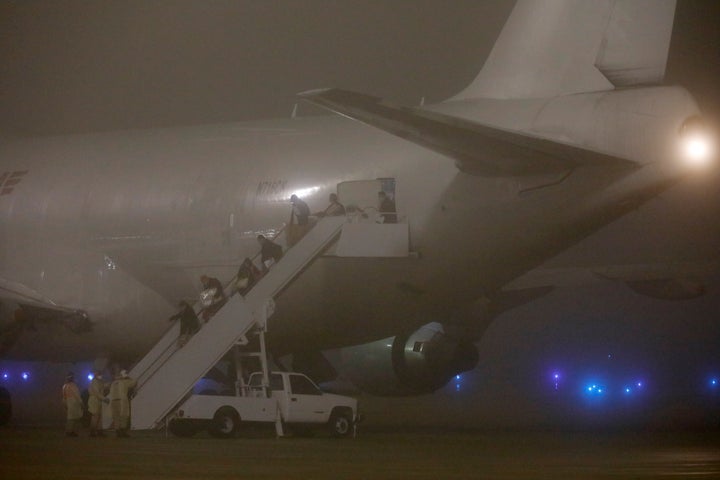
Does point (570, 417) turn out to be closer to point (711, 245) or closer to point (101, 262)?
point (711, 245)

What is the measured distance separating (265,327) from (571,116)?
6.65 m

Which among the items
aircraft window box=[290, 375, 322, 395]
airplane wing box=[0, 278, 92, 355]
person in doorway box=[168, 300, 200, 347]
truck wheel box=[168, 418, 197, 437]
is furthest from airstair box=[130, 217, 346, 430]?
airplane wing box=[0, 278, 92, 355]

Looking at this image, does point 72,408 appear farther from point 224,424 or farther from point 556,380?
point 556,380

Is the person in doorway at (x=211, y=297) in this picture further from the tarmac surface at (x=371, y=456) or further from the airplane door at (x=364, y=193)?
the airplane door at (x=364, y=193)

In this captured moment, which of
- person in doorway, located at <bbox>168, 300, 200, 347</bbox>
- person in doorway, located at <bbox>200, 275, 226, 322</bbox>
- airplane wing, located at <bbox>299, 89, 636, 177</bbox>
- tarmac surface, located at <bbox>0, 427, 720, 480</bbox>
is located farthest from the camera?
person in doorway, located at <bbox>200, 275, 226, 322</bbox>

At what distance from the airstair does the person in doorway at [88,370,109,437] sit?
760 millimetres

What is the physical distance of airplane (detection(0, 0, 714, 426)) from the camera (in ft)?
66.5

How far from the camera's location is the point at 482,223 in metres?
22.0

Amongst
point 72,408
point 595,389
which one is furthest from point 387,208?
point 595,389

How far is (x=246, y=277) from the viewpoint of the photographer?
23.7m

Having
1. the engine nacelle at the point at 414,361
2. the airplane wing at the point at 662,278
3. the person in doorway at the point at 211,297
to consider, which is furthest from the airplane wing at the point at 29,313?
the airplane wing at the point at 662,278

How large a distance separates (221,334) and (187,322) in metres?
1.40

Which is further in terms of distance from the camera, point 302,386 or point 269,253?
point 269,253

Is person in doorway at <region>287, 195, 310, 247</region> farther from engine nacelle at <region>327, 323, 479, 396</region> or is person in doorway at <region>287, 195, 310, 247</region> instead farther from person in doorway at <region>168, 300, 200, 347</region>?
engine nacelle at <region>327, 323, 479, 396</region>
